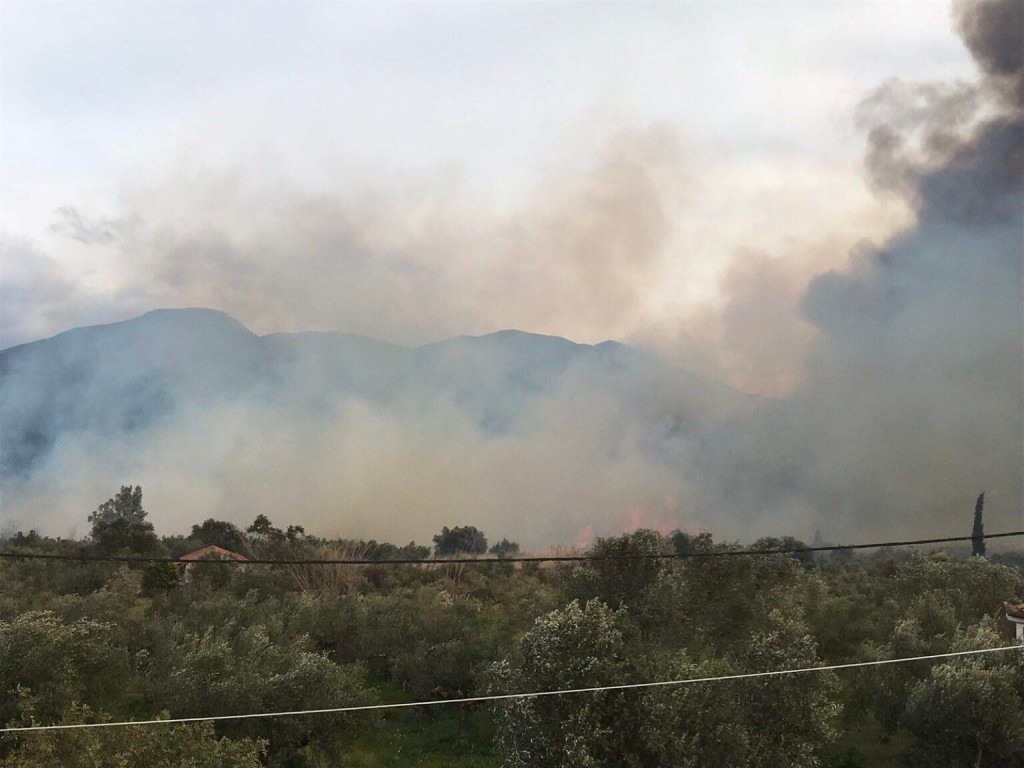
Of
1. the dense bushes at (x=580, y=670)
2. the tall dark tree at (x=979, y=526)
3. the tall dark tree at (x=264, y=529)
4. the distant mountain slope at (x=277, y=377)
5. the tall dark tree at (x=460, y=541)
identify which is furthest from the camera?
the distant mountain slope at (x=277, y=377)

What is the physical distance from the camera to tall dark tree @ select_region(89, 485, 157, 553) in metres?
56.4

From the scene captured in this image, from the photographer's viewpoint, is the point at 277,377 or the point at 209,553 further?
the point at 277,377

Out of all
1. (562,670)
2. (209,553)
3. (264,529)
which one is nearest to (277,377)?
(264,529)

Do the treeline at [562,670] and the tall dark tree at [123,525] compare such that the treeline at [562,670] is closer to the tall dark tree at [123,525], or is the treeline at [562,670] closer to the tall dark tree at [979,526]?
the tall dark tree at [979,526]

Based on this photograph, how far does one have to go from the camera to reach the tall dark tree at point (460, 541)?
6838 centimetres

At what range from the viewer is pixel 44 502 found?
75.0m

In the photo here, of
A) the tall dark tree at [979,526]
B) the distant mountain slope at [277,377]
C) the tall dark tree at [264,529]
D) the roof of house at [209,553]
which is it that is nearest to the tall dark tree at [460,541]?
the tall dark tree at [264,529]

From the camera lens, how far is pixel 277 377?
93875mm

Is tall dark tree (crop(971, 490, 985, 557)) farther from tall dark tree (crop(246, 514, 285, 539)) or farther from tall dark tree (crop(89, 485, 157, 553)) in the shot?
tall dark tree (crop(89, 485, 157, 553))

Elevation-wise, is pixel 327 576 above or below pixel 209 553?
below

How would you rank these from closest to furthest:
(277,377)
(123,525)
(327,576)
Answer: (327,576), (123,525), (277,377)

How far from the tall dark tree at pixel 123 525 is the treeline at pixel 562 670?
17.7 meters

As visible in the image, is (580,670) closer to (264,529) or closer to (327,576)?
(327,576)

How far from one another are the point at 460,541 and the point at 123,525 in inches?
1014
